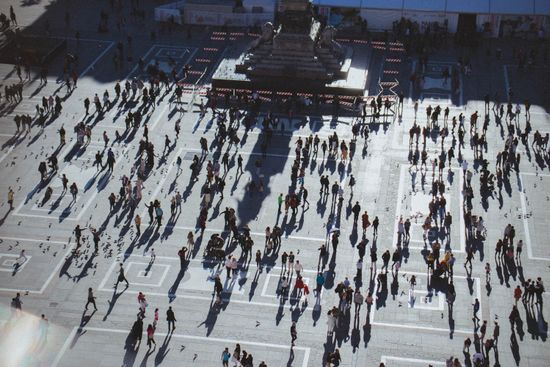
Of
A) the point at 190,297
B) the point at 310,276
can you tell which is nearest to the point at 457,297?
the point at 310,276

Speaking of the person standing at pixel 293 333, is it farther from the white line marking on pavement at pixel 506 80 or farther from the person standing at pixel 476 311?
the white line marking on pavement at pixel 506 80

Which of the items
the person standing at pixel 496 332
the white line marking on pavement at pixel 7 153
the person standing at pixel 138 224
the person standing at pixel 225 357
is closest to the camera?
the person standing at pixel 225 357

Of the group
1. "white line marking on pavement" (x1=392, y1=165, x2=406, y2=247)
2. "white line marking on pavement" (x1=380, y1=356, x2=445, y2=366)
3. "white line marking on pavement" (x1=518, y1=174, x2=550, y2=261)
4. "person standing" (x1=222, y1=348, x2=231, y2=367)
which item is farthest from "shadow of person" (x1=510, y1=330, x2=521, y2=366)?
"person standing" (x1=222, y1=348, x2=231, y2=367)

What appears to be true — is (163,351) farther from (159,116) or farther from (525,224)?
(159,116)

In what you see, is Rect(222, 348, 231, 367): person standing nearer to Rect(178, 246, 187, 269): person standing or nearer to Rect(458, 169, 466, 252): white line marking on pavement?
Rect(178, 246, 187, 269): person standing

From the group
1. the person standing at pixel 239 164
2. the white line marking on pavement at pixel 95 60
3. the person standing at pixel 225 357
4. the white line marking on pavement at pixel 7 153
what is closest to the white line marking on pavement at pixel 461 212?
the person standing at pixel 239 164

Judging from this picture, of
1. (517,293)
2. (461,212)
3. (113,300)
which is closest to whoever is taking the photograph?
(517,293)

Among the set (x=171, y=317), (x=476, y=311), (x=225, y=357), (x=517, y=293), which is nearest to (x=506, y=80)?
(x=517, y=293)
